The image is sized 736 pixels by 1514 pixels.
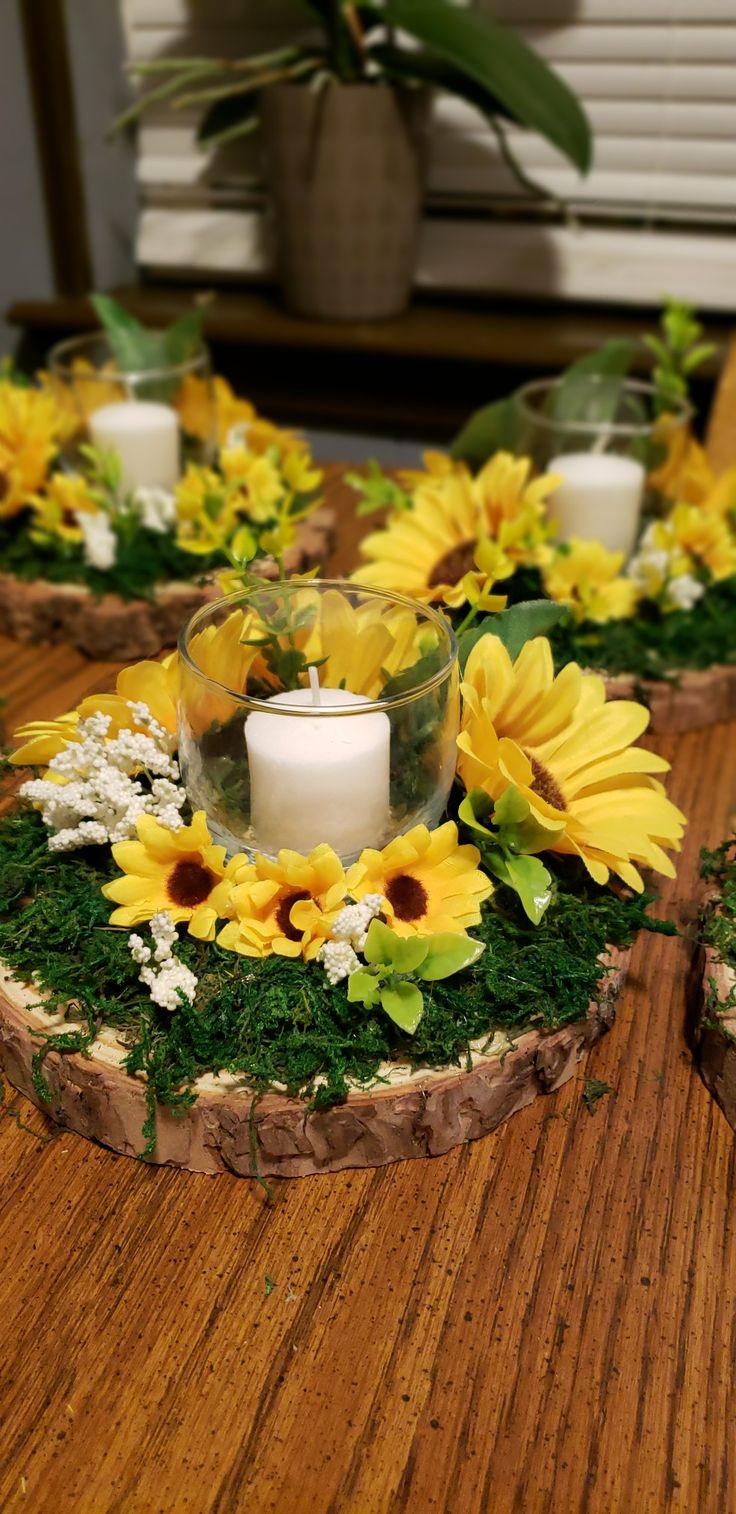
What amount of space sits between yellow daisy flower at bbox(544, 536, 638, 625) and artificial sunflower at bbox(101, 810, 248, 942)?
1.20ft

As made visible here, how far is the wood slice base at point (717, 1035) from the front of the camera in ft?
1.62

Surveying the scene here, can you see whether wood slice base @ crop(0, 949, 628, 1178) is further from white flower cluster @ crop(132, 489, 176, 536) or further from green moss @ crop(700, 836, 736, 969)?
white flower cluster @ crop(132, 489, 176, 536)

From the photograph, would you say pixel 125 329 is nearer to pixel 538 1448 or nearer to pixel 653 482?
pixel 653 482

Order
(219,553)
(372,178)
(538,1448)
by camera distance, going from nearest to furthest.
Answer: (538,1448) → (219,553) → (372,178)

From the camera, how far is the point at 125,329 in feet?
3.23

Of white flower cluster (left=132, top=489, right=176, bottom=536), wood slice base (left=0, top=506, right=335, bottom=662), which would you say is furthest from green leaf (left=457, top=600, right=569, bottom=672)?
white flower cluster (left=132, top=489, right=176, bottom=536)

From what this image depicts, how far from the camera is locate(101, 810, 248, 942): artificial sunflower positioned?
49 centimetres

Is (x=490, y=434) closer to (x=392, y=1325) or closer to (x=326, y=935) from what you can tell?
(x=326, y=935)

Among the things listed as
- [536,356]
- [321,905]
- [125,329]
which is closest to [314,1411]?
[321,905]

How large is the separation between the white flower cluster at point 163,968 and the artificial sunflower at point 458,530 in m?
0.33

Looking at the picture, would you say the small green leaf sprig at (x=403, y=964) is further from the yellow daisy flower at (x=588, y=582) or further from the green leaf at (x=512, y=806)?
the yellow daisy flower at (x=588, y=582)

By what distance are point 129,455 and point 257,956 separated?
55cm

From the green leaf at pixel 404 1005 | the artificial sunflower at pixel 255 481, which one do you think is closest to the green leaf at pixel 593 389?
the artificial sunflower at pixel 255 481

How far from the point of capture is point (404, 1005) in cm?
46
